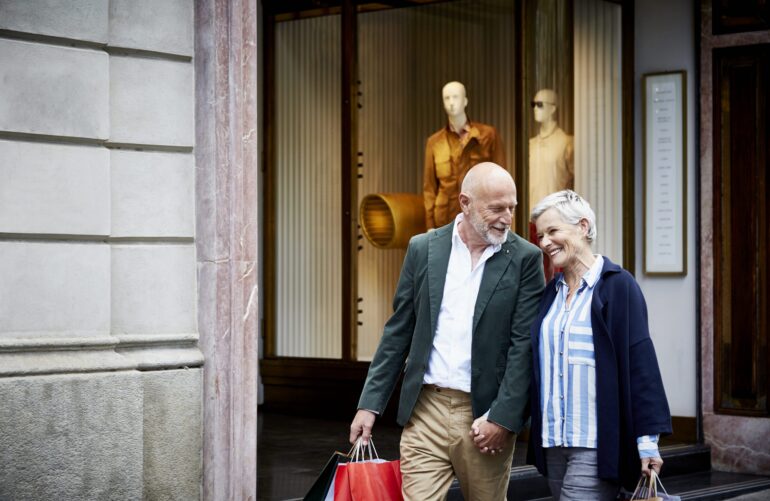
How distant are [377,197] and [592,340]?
251 inches

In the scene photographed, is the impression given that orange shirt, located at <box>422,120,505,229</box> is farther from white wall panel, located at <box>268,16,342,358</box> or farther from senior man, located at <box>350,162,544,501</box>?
senior man, located at <box>350,162,544,501</box>

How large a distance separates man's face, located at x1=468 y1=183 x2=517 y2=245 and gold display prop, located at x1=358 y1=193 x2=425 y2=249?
565cm

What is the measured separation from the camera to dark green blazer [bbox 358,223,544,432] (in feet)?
15.3

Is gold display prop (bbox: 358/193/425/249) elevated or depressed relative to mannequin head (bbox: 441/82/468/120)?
depressed

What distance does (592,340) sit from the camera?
4.47 metres

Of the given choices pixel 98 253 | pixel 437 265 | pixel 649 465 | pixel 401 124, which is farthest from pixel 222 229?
pixel 401 124

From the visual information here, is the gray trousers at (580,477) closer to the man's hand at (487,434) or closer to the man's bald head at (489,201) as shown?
the man's hand at (487,434)

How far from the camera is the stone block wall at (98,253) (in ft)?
18.2

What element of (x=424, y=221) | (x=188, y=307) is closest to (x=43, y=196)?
(x=188, y=307)

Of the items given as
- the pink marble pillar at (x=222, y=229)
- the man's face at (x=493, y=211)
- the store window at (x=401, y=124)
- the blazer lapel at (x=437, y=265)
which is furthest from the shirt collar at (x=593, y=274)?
the store window at (x=401, y=124)

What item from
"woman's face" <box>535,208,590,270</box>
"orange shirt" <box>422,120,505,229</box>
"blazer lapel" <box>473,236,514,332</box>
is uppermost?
"orange shirt" <box>422,120,505,229</box>

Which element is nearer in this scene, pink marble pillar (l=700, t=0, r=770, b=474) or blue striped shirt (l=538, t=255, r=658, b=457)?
blue striped shirt (l=538, t=255, r=658, b=457)

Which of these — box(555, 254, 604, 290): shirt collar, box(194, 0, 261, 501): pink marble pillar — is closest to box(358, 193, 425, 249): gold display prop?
box(194, 0, 261, 501): pink marble pillar

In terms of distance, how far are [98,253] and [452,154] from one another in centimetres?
483
